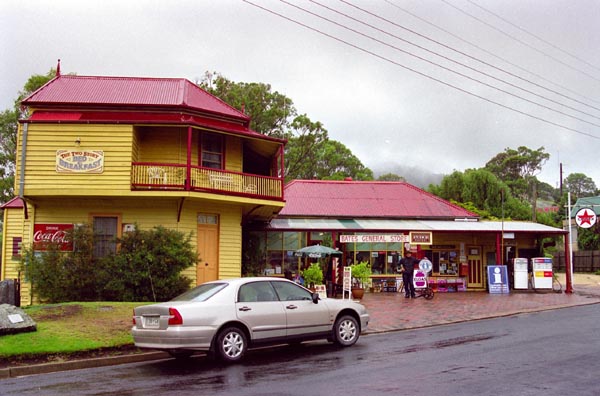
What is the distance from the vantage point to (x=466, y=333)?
45.2 ft

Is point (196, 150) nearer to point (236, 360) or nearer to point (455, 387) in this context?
point (236, 360)

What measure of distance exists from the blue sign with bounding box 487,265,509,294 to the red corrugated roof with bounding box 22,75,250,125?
12438mm

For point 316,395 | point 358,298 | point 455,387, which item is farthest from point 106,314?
point 358,298

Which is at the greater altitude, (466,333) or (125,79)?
(125,79)

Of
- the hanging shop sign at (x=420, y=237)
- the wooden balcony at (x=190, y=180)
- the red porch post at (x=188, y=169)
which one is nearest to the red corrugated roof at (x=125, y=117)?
the red porch post at (x=188, y=169)

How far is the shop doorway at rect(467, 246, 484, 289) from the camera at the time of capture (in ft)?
103

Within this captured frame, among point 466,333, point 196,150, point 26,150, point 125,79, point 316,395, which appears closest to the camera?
point 316,395

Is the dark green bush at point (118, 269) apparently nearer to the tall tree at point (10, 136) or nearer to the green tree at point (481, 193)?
the tall tree at point (10, 136)

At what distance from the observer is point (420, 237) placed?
2594 centimetres

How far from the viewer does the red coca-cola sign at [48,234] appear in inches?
803

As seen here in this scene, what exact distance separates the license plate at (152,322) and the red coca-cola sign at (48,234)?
430 inches

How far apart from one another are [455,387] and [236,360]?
3.94 m

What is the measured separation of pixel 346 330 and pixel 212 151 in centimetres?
1216

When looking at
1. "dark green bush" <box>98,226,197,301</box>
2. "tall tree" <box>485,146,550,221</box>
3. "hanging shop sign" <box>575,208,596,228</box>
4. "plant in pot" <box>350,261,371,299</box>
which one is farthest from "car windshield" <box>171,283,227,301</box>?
"tall tree" <box>485,146,550,221</box>
